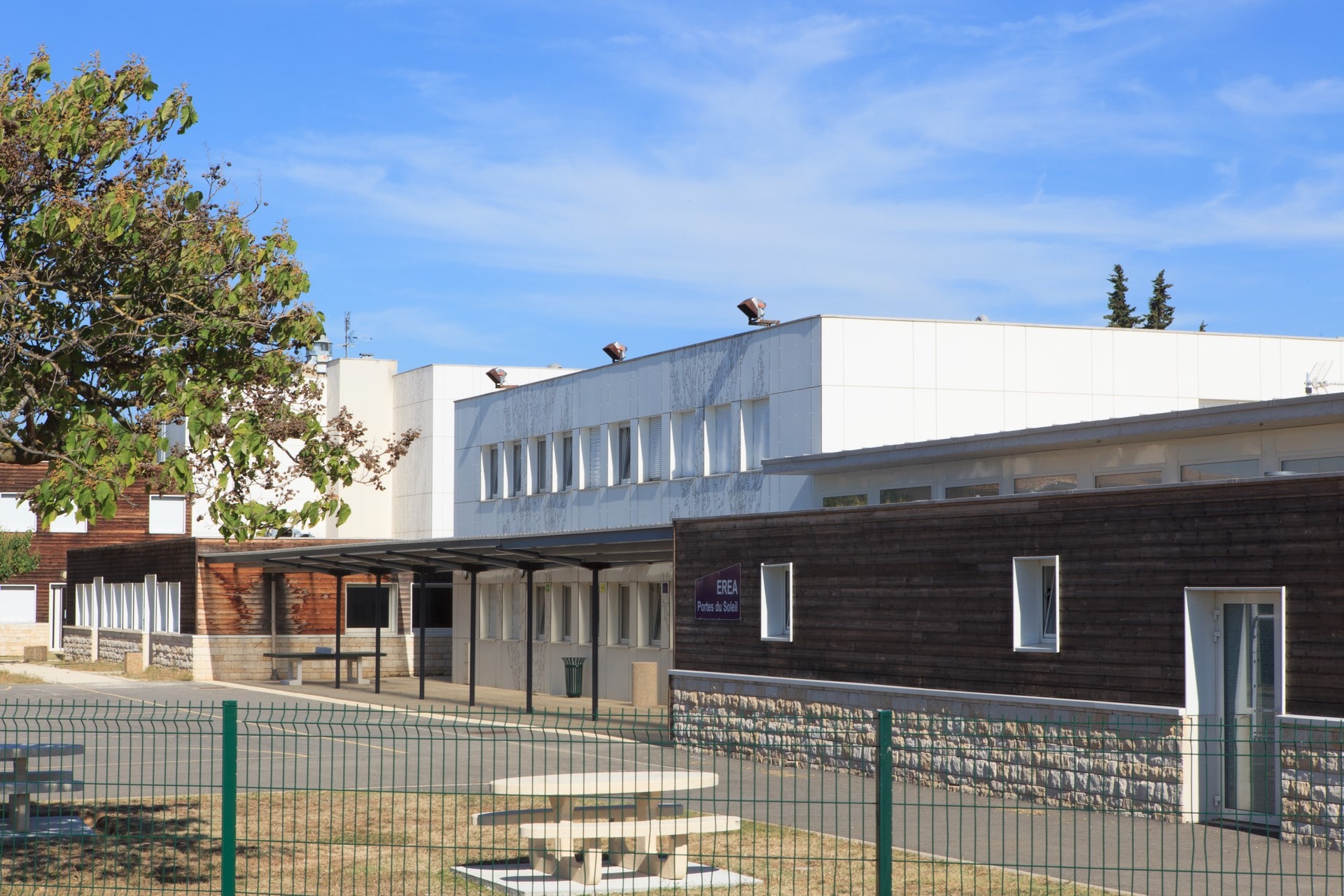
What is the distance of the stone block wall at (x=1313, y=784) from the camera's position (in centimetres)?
1434

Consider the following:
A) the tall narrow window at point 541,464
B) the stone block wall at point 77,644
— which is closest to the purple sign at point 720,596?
the tall narrow window at point 541,464

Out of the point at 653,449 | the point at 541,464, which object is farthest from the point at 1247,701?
the point at 541,464

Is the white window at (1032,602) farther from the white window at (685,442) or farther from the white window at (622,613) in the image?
the white window at (622,613)

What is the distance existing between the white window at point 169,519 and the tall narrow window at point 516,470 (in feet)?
82.5

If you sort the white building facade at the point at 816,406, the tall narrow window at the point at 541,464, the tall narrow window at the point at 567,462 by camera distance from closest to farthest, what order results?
the white building facade at the point at 816,406, the tall narrow window at the point at 567,462, the tall narrow window at the point at 541,464

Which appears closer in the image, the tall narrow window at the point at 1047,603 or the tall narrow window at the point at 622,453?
the tall narrow window at the point at 1047,603

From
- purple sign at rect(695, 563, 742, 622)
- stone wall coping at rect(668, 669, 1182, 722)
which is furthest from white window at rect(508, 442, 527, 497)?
purple sign at rect(695, 563, 742, 622)

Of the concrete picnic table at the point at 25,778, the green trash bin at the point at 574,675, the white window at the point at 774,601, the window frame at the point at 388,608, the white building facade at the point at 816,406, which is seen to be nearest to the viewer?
the concrete picnic table at the point at 25,778

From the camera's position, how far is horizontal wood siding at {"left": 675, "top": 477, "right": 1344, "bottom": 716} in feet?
49.4

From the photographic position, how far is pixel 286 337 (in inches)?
478

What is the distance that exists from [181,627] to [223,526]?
33559mm

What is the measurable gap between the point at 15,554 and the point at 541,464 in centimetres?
2679

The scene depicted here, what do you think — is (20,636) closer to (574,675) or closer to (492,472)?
(492,472)

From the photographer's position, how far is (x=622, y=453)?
34.8m
